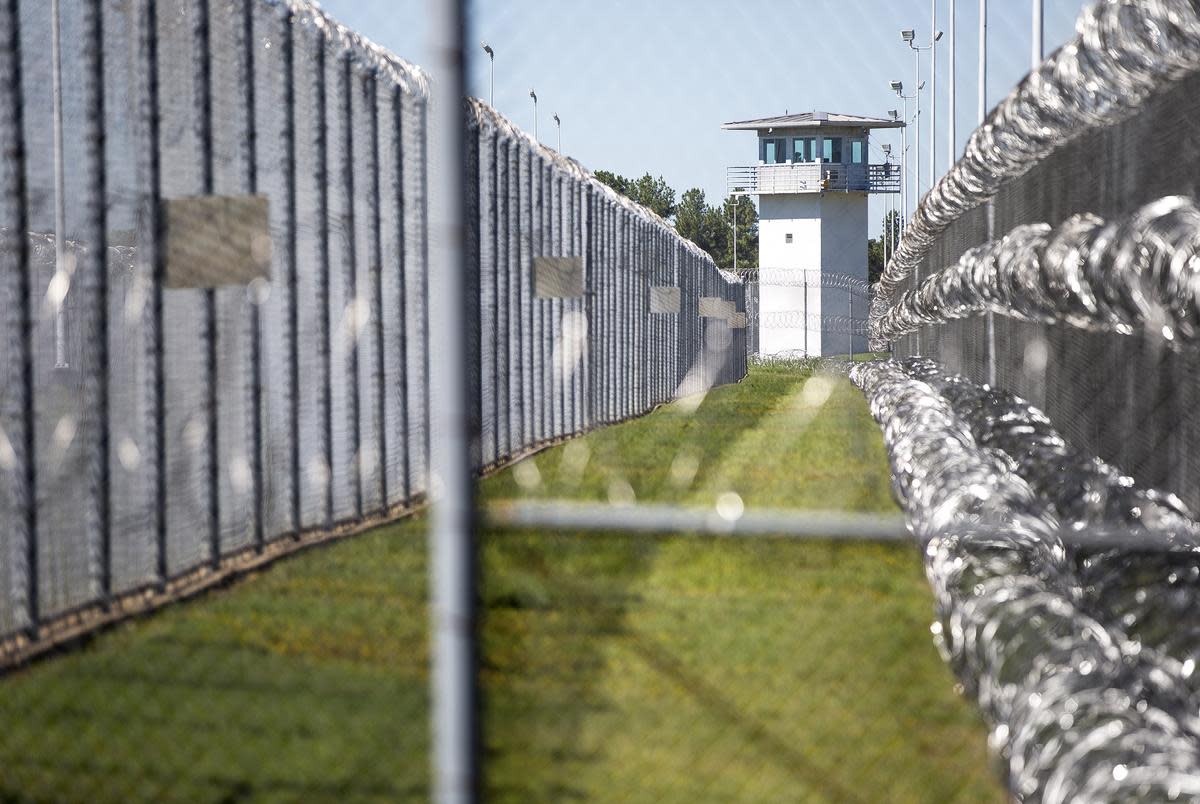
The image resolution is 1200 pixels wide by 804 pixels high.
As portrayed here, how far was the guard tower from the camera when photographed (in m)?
3.13

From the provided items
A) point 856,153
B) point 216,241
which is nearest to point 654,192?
point 856,153

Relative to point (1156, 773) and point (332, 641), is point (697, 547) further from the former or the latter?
point (1156, 773)

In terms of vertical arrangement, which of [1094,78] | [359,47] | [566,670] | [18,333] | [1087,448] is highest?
[359,47]

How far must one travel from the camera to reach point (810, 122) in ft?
9.78

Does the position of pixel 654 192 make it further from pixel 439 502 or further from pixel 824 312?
pixel 824 312

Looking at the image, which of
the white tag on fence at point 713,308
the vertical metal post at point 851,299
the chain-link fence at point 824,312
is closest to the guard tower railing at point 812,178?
the chain-link fence at point 824,312

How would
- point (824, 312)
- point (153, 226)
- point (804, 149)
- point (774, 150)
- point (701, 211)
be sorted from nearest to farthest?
point (804, 149) → point (774, 150) → point (701, 211) → point (153, 226) → point (824, 312)

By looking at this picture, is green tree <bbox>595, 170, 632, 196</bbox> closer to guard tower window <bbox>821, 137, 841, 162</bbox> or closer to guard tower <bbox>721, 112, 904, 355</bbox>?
guard tower <bbox>721, 112, 904, 355</bbox>

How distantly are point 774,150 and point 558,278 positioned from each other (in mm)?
3218

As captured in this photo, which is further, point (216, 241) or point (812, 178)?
point (216, 241)

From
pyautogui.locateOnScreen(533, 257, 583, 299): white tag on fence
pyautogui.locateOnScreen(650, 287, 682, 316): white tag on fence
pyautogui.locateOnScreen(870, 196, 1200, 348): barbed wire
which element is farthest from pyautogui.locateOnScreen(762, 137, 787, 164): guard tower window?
pyautogui.locateOnScreen(650, 287, 682, 316): white tag on fence

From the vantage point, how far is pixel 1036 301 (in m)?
5.16

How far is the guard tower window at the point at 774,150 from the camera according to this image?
3.28 m

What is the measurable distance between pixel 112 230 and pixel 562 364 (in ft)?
13.6
